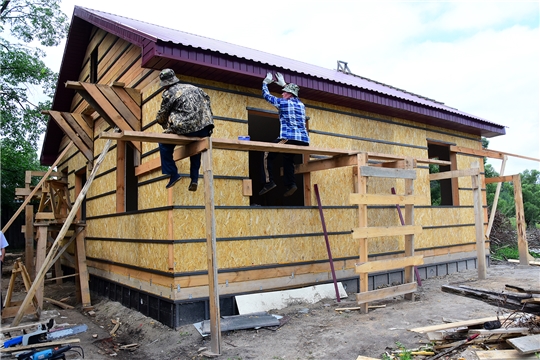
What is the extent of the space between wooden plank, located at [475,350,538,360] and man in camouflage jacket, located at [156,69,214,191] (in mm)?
4071

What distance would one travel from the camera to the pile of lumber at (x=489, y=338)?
4043 millimetres

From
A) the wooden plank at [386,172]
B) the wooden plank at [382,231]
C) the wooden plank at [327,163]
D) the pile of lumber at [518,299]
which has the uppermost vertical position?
the wooden plank at [327,163]

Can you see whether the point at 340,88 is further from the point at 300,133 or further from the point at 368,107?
the point at 300,133

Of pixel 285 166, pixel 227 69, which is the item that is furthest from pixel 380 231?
pixel 227 69

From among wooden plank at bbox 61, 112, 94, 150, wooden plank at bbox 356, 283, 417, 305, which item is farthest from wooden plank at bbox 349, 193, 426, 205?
wooden plank at bbox 61, 112, 94, 150

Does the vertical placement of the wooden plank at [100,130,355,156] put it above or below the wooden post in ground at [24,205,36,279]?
above

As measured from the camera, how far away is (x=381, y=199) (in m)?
6.79

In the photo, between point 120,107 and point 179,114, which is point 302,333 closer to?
point 179,114

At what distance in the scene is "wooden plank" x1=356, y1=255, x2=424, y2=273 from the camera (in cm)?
638

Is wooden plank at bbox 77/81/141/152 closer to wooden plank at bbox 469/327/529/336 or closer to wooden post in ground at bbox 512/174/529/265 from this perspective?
wooden plank at bbox 469/327/529/336

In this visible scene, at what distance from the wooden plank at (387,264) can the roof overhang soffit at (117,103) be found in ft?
14.1

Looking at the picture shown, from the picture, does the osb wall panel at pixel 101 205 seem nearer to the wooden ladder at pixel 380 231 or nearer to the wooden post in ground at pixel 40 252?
the wooden post in ground at pixel 40 252

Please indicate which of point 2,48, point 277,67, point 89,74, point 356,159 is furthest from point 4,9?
point 356,159

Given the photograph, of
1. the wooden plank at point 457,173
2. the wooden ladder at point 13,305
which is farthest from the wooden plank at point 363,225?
the wooden ladder at point 13,305
